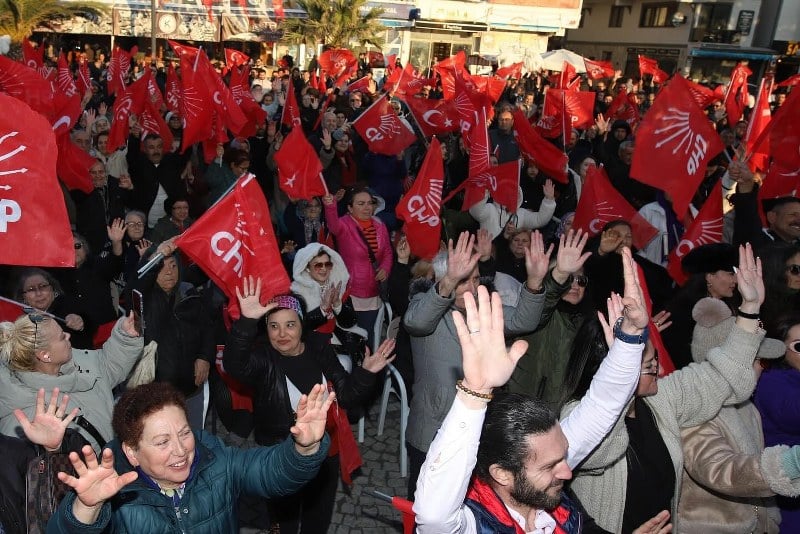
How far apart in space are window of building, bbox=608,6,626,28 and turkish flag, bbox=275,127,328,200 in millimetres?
39252

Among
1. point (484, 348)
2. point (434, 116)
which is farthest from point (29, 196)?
point (434, 116)

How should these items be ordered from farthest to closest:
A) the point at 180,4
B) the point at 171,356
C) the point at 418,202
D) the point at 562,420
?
the point at 180,4 < the point at 418,202 < the point at 171,356 < the point at 562,420

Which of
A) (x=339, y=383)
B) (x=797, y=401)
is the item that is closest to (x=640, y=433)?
(x=797, y=401)

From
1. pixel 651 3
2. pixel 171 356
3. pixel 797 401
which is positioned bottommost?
pixel 171 356

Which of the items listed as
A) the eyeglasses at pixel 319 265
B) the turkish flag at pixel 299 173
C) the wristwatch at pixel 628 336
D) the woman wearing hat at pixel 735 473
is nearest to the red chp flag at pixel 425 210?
the eyeglasses at pixel 319 265

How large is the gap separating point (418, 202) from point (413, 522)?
160 inches

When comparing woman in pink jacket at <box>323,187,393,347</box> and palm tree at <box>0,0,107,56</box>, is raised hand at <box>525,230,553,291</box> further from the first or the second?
palm tree at <box>0,0,107,56</box>

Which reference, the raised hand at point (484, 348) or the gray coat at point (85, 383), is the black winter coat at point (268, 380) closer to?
the gray coat at point (85, 383)

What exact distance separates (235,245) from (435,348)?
133cm

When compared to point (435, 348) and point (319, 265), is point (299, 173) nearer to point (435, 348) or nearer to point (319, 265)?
point (319, 265)

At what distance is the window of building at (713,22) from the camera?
37031 millimetres

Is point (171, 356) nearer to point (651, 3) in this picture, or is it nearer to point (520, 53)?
point (520, 53)

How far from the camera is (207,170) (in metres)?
8.41

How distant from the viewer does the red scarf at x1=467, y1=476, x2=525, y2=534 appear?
2.14 metres
